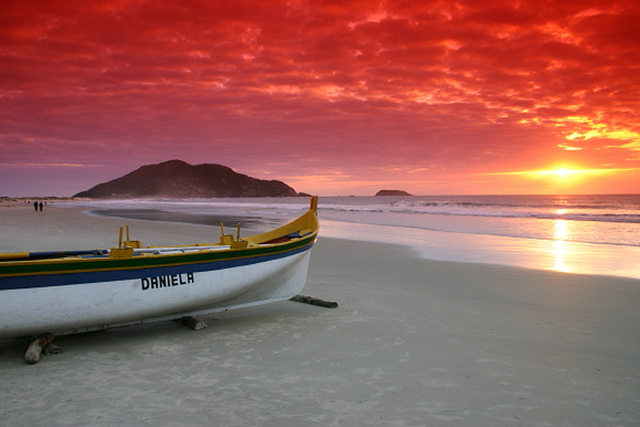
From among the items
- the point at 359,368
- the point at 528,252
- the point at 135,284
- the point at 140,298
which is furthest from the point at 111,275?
the point at 528,252

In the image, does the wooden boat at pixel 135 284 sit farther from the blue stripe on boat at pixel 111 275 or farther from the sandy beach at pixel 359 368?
the sandy beach at pixel 359 368

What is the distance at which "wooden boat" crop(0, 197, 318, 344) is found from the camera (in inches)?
178

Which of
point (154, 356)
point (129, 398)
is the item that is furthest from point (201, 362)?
point (129, 398)

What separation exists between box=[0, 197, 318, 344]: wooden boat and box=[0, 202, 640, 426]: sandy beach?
331mm

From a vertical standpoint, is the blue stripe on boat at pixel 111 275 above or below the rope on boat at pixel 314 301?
above

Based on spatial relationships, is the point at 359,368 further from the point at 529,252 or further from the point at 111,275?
the point at 529,252

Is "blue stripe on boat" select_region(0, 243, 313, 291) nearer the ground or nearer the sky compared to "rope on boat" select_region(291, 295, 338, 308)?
nearer the sky

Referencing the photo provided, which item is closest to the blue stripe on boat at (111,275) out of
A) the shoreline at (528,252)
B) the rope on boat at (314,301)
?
the rope on boat at (314,301)

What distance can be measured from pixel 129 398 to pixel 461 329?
3.99 meters

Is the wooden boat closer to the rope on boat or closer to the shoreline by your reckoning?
the rope on boat

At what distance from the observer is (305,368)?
4.49 metres

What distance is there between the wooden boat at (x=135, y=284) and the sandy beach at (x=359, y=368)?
331 millimetres

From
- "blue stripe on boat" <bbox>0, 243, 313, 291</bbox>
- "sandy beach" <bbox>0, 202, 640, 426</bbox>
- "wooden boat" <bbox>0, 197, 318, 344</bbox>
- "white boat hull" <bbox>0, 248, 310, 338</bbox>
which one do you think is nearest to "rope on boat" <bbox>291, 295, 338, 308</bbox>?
"sandy beach" <bbox>0, 202, 640, 426</bbox>

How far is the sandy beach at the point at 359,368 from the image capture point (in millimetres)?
3578
